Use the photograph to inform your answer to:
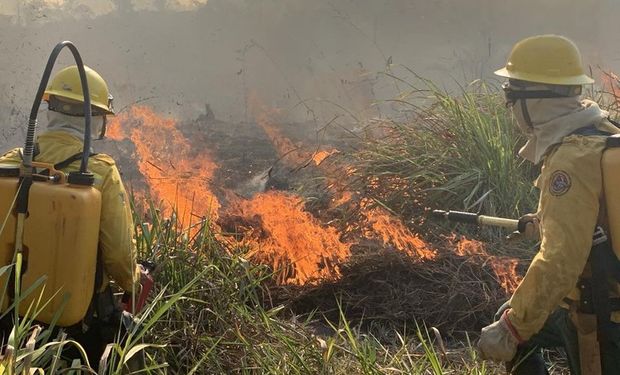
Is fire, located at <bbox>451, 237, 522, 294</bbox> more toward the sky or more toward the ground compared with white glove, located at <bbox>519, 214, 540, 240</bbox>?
more toward the ground

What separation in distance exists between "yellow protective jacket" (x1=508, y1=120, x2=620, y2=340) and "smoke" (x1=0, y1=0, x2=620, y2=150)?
9259 mm

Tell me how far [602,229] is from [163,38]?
445 inches

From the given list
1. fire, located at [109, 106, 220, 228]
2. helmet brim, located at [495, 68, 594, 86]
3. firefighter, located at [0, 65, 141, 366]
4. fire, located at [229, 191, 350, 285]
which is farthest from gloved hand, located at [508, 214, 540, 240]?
fire, located at [109, 106, 220, 228]

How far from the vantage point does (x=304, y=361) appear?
3018mm

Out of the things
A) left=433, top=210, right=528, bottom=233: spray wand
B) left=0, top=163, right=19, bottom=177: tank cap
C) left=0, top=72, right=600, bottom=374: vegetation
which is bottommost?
left=0, top=72, right=600, bottom=374: vegetation

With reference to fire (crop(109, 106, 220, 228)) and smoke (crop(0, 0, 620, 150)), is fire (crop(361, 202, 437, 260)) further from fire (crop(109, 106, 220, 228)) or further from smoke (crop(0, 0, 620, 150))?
smoke (crop(0, 0, 620, 150))

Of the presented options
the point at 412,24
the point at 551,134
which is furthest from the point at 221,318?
the point at 412,24

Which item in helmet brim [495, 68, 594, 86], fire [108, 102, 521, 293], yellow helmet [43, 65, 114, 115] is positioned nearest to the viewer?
helmet brim [495, 68, 594, 86]

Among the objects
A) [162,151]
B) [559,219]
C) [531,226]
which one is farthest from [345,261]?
[162,151]

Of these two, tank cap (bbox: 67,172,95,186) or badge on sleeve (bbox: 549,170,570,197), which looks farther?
tank cap (bbox: 67,172,95,186)

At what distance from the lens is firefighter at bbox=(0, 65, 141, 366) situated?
2699mm

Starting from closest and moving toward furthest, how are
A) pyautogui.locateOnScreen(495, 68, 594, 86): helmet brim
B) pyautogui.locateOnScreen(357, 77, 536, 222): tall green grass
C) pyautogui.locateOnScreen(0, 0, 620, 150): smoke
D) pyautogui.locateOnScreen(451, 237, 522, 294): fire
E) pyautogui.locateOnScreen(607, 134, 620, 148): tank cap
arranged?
pyautogui.locateOnScreen(607, 134, 620, 148): tank cap
pyautogui.locateOnScreen(495, 68, 594, 86): helmet brim
pyautogui.locateOnScreen(451, 237, 522, 294): fire
pyautogui.locateOnScreen(357, 77, 536, 222): tall green grass
pyautogui.locateOnScreen(0, 0, 620, 150): smoke

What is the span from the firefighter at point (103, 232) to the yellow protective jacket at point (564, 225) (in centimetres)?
147

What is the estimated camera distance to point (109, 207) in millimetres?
2703
